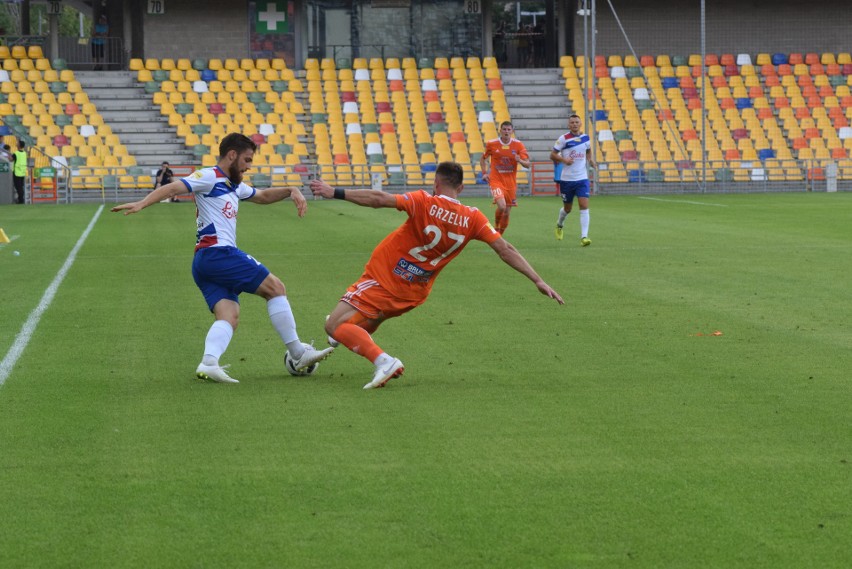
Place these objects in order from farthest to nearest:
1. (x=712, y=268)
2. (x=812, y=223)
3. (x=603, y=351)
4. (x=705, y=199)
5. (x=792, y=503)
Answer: (x=705, y=199) < (x=812, y=223) < (x=712, y=268) < (x=603, y=351) < (x=792, y=503)

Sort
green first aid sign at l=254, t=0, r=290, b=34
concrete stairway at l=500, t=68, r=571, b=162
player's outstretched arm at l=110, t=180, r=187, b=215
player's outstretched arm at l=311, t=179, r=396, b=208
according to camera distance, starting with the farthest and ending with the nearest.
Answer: green first aid sign at l=254, t=0, r=290, b=34, concrete stairway at l=500, t=68, r=571, b=162, player's outstretched arm at l=110, t=180, r=187, b=215, player's outstretched arm at l=311, t=179, r=396, b=208

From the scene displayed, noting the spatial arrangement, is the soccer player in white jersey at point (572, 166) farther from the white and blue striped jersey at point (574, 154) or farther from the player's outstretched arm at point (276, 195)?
the player's outstretched arm at point (276, 195)

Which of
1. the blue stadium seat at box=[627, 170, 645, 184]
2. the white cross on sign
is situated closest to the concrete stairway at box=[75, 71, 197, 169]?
the white cross on sign

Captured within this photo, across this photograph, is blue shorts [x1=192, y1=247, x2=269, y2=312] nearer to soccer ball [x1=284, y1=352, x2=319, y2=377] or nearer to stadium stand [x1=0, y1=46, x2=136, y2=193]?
soccer ball [x1=284, y1=352, x2=319, y2=377]

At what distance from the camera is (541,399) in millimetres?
8336

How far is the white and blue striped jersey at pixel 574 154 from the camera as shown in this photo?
2297 cm

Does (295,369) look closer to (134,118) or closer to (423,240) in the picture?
(423,240)

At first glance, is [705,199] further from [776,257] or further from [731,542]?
[731,542]

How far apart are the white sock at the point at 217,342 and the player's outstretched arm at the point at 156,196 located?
0.98 m

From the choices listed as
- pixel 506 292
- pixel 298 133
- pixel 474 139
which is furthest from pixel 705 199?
pixel 506 292

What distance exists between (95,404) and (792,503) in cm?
434

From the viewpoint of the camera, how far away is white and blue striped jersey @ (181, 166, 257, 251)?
30.2 feet

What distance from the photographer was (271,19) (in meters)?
51.8

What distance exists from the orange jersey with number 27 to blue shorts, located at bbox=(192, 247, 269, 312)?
828mm
